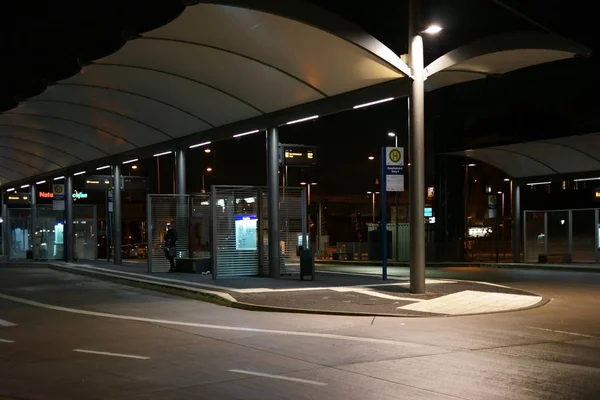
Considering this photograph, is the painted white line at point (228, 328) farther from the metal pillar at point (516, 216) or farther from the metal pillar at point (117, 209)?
the metal pillar at point (516, 216)

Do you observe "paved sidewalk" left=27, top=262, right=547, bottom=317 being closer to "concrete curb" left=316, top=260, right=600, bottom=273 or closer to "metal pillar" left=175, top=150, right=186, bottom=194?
"metal pillar" left=175, top=150, right=186, bottom=194

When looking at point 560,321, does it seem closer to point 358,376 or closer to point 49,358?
point 358,376

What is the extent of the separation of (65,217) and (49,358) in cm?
2764

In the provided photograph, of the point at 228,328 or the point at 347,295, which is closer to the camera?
the point at 228,328

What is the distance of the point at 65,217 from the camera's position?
117ft

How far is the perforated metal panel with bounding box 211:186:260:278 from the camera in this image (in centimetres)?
2139

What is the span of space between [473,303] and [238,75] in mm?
9042

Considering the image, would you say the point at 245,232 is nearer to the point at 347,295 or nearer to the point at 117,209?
the point at 347,295

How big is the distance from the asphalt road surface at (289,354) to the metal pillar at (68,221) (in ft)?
66.3

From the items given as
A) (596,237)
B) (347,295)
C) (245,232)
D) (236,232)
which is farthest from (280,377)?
(596,237)


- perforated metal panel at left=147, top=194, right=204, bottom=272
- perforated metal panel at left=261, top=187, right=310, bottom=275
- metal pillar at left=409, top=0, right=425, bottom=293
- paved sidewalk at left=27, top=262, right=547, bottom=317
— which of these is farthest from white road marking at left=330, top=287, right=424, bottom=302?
perforated metal panel at left=147, top=194, right=204, bottom=272

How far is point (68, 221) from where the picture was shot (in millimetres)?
35438

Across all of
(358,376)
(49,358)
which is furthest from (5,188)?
(358,376)

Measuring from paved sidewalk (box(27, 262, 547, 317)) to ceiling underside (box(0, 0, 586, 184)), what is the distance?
5106 mm
